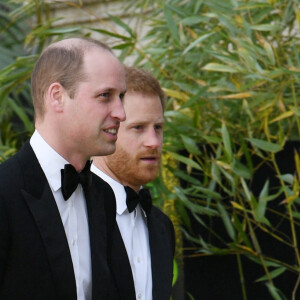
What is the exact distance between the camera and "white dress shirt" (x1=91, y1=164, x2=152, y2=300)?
2967 mm

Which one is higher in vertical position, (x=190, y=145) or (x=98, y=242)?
(x=190, y=145)

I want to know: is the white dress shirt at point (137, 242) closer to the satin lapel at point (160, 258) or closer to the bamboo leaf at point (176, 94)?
the satin lapel at point (160, 258)

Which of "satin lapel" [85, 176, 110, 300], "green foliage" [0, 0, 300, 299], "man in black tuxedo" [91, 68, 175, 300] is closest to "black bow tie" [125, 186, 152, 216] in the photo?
"man in black tuxedo" [91, 68, 175, 300]

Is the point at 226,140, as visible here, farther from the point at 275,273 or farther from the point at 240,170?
the point at 275,273

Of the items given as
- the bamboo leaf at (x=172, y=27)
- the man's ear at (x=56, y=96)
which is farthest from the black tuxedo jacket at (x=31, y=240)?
the bamboo leaf at (x=172, y=27)

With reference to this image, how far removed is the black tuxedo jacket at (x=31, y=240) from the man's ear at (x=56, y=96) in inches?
6.2

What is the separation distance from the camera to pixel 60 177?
2.46 meters

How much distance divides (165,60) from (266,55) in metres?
0.70

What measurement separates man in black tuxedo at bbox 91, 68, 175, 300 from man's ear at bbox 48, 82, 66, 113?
0.60m

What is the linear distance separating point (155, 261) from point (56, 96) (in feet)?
2.71

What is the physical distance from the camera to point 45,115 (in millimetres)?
2434

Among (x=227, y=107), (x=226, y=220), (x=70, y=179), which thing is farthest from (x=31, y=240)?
(x=227, y=107)

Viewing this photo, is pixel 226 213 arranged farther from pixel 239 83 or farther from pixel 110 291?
pixel 110 291

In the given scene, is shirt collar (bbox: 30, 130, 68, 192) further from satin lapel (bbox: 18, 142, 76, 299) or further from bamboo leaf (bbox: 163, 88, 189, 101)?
bamboo leaf (bbox: 163, 88, 189, 101)
